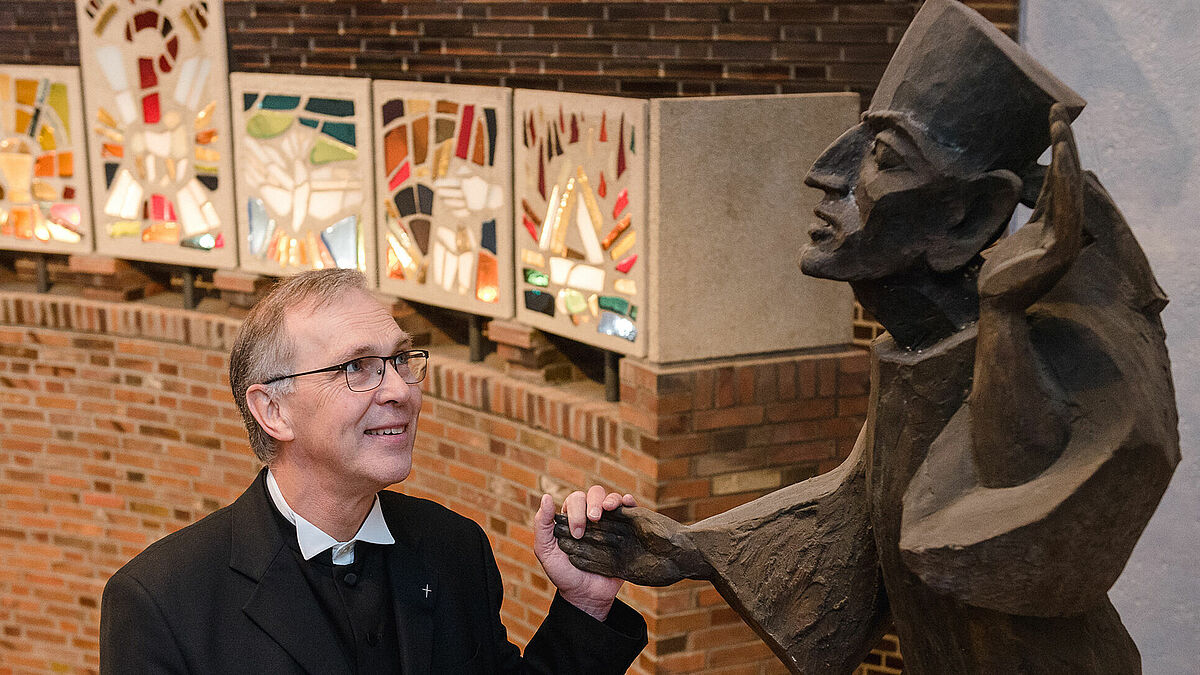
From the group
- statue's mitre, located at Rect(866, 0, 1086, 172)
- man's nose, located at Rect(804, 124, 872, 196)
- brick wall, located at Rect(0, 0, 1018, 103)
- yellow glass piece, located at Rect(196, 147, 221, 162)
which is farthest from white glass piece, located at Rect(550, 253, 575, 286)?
statue's mitre, located at Rect(866, 0, 1086, 172)

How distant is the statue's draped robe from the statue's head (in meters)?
0.12

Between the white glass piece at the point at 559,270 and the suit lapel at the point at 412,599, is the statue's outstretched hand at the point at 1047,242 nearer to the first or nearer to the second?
the suit lapel at the point at 412,599

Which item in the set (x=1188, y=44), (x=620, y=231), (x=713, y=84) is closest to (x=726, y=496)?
(x=620, y=231)

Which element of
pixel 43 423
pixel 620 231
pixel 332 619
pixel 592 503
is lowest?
pixel 43 423

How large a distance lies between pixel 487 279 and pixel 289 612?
105 inches

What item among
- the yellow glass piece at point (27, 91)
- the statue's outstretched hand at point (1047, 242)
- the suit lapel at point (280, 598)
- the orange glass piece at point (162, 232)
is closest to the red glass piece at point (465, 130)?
the orange glass piece at point (162, 232)

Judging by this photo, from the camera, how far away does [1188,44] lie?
313 cm

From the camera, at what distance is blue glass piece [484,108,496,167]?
4.61 m

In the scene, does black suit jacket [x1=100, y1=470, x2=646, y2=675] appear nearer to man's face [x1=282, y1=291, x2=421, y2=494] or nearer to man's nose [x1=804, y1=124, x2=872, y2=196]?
man's face [x1=282, y1=291, x2=421, y2=494]

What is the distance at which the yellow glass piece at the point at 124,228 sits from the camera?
580 cm

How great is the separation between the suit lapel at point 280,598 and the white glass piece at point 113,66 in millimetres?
4086

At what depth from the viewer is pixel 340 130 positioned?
5137 millimetres

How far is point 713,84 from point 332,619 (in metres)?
2.68

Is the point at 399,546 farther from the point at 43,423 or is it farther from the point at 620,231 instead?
the point at 43,423
